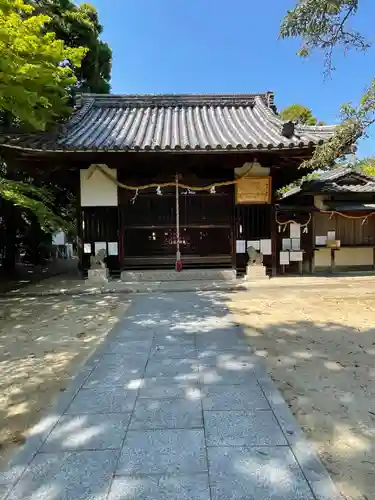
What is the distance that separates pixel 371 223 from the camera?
12.2m

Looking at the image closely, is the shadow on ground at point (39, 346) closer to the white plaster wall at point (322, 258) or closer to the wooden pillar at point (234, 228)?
the wooden pillar at point (234, 228)

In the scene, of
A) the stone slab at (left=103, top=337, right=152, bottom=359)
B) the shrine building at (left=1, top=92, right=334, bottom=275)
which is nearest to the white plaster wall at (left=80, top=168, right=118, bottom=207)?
the shrine building at (left=1, top=92, right=334, bottom=275)

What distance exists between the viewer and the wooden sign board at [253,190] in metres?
10.4

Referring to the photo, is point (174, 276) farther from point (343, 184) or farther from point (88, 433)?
point (88, 433)

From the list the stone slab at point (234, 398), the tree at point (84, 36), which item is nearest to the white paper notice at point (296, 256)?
the stone slab at point (234, 398)

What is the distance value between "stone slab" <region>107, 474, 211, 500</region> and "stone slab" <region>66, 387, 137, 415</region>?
2.96 feet

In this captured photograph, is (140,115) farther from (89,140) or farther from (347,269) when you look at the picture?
(347,269)

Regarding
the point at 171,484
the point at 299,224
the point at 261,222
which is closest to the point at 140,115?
the point at 261,222

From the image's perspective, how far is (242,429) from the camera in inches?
105

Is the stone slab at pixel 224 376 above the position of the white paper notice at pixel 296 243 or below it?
below

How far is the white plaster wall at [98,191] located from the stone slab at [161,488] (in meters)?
8.97

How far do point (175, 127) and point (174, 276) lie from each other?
522cm

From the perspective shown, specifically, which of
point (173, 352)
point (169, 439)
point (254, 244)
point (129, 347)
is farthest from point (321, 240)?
point (169, 439)

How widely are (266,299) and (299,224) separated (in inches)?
188
